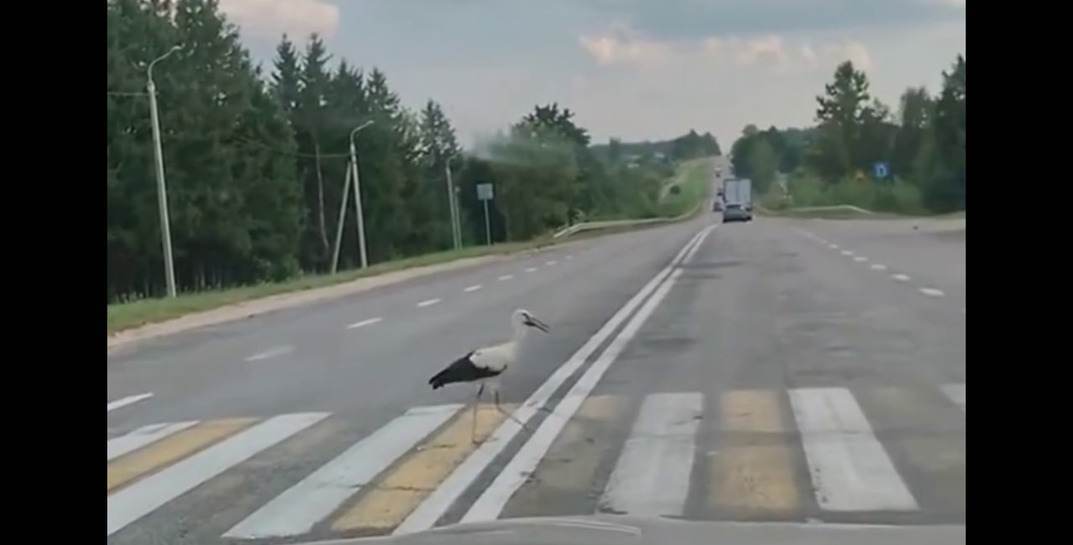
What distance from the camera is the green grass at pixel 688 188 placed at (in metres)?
2.89

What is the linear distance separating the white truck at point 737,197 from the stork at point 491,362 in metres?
0.44

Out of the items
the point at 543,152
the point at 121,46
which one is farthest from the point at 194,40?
the point at 543,152

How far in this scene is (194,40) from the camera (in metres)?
2.80

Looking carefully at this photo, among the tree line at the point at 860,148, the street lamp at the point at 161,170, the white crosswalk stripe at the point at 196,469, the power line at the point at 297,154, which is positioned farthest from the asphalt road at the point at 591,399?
the power line at the point at 297,154

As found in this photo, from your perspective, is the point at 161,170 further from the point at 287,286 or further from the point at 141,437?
the point at 141,437

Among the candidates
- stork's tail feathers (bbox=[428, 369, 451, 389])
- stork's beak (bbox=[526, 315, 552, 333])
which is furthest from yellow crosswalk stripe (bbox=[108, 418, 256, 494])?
stork's beak (bbox=[526, 315, 552, 333])

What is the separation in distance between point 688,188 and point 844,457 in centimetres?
59

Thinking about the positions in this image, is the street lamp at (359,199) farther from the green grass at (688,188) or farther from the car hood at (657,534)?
the car hood at (657,534)

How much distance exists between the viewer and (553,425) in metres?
3.16

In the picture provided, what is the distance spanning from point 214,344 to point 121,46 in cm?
115

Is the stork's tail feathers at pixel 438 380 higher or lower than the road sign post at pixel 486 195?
lower

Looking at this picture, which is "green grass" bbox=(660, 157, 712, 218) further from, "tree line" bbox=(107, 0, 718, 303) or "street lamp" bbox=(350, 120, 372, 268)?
"street lamp" bbox=(350, 120, 372, 268)

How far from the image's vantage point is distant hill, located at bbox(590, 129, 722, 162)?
2.88 meters
